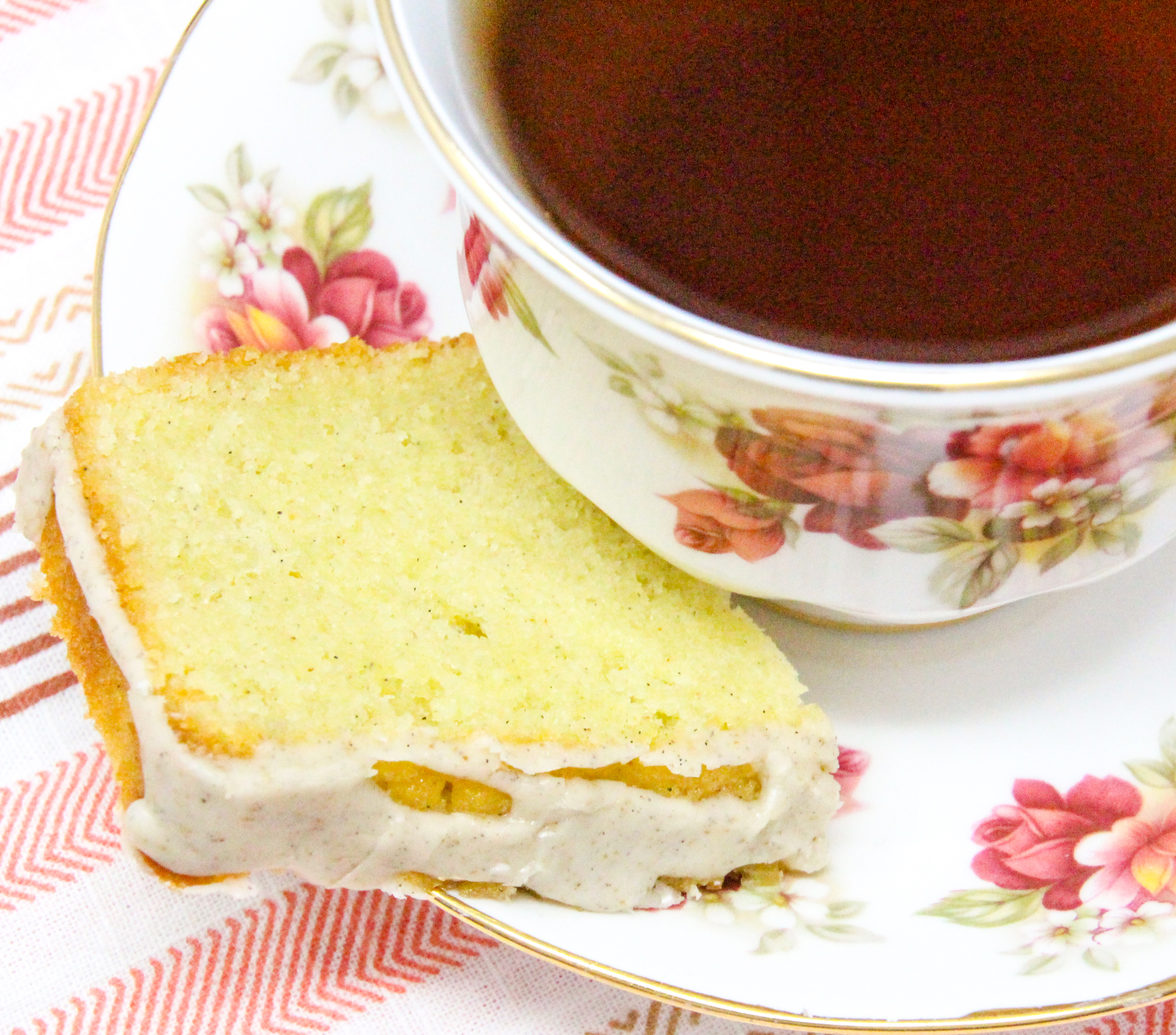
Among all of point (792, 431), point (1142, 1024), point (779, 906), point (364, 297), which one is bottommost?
point (1142, 1024)

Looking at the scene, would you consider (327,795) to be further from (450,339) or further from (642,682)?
(450,339)

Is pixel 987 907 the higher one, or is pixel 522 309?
pixel 522 309

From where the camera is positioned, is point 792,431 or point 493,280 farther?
point 493,280

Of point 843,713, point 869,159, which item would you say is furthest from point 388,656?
point 869,159

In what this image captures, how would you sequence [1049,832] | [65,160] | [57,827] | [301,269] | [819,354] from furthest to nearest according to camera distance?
1. [65,160]
2. [301,269]
3. [57,827]
4. [1049,832]
5. [819,354]

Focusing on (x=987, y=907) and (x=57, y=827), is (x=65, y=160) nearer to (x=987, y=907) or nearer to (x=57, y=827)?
(x=57, y=827)

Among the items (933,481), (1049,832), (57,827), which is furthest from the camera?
(57,827)

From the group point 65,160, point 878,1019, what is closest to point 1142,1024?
point 878,1019

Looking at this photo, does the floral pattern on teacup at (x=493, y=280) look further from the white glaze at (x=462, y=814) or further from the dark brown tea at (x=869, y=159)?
the white glaze at (x=462, y=814)
